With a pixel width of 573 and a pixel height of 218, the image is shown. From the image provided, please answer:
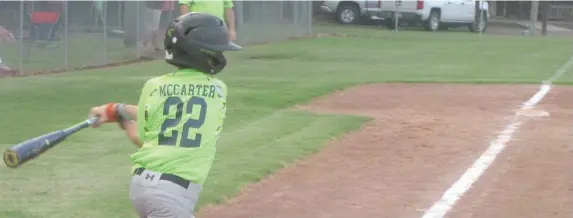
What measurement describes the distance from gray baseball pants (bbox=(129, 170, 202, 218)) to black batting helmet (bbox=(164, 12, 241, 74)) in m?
0.50

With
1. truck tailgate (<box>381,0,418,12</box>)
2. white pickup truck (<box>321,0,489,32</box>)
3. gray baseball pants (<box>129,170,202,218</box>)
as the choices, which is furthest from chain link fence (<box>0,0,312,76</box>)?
gray baseball pants (<box>129,170,202,218</box>)

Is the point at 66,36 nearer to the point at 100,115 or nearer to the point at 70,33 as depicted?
the point at 70,33

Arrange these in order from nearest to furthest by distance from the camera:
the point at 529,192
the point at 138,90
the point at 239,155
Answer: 1. the point at 529,192
2. the point at 239,155
3. the point at 138,90

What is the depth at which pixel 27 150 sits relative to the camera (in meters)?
4.20

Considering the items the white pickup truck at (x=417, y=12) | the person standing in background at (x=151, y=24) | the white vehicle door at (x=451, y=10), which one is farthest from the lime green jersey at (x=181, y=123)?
the white vehicle door at (x=451, y=10)

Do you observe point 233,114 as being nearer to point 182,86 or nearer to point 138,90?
point 138,90

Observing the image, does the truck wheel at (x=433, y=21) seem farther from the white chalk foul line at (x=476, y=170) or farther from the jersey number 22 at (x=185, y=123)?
the jersey number 22 at (x=185, y=123)

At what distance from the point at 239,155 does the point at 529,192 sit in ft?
9.09

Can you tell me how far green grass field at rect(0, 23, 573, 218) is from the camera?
7.79 m

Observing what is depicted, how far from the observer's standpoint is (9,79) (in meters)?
16.2

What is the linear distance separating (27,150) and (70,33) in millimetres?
15482

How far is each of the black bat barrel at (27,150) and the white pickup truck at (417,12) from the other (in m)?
30.4

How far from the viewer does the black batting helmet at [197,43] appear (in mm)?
4281

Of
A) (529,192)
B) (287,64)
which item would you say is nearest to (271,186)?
(529,192)
